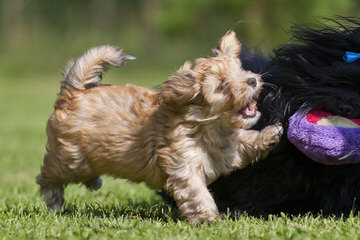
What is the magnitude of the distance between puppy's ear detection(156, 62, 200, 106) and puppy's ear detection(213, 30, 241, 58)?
0.37 meters

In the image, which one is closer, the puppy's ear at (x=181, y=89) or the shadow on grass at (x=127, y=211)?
the puppy's ear at (x=181, y=89)

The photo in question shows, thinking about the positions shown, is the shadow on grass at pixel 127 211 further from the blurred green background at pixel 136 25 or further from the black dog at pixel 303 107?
the blurred green background at pixel 136 25

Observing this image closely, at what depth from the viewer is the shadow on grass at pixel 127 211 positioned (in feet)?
13.8

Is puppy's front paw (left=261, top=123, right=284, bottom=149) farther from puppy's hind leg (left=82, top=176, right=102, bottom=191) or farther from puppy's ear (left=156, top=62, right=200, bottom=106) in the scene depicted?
puppy's hind leg (left=82, top=176, right=102, bottom=191)

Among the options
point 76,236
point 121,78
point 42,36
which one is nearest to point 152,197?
point 76,236

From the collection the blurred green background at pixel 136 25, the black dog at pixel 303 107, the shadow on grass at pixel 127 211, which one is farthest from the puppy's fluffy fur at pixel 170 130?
the blurred green background at pixel 136 25

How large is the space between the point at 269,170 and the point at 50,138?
178 centimetres

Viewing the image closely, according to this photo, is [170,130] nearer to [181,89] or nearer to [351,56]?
[181,89]

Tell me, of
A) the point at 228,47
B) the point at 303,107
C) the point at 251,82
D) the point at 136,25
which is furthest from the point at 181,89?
the point at 136,25

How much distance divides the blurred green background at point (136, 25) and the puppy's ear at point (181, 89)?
54.6 feet

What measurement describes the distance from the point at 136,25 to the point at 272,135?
1083 inches

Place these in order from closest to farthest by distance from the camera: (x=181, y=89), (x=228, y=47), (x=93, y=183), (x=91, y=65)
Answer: (x=181, y=89) → (x=228, y=47) → (x=91, y=65) → (x=93, y=183)

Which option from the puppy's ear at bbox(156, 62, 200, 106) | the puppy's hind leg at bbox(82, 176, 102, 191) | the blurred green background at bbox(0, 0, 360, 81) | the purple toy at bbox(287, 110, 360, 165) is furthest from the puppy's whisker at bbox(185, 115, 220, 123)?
the blurred green background at bbox(0, 0, 360, 81)

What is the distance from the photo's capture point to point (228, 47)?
410 cm
